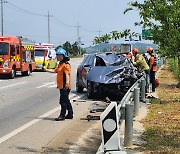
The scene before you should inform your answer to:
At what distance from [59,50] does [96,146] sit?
3.49 meters

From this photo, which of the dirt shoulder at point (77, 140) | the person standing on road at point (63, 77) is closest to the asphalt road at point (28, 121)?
the dirt shoulder at point (77, 140)

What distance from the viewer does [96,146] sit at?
8.23 meters

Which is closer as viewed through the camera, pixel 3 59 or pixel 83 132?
pixel 83 132

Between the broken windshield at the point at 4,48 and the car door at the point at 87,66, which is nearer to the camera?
the car door at the point at 87,66

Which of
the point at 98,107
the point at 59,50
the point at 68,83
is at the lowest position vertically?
the point at 98,107

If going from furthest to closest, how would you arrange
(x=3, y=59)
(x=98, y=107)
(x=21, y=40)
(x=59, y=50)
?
(x=21, y=40)
(x=3, y=59)
(x=98, y=107)
(x=59, y=50)

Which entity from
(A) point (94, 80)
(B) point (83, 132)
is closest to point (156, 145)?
(B) point (83, 132)

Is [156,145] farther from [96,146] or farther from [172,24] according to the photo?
[172,24]

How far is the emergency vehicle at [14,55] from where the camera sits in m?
26.8

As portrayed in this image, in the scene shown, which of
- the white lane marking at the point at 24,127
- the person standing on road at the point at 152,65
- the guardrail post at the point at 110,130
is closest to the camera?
the guardrail post at the point at 110,130

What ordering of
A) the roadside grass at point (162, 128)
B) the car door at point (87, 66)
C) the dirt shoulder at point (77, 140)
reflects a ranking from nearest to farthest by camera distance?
the roadside grass at point (162, 128) < the dirt shoulder at point (77, 140) < the car door at point (87, 66)

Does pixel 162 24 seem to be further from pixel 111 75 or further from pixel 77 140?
pixel 77 140

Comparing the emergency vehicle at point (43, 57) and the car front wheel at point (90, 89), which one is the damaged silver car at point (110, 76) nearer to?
the car front wheel at point (90, 89)

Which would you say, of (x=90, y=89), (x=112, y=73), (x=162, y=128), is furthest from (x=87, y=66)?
(x=162, y=128)
